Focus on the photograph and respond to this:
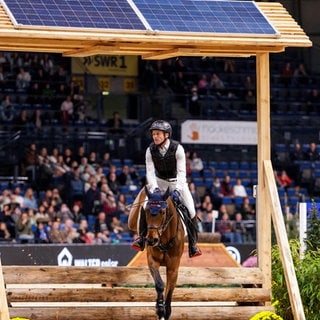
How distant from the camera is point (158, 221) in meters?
15.2

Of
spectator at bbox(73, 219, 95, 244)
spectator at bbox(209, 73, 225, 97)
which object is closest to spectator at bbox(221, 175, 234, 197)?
spectator at bbox(209, 73, 225, 97)

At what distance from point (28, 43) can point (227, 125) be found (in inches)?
764

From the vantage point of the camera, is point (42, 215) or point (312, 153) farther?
point (312, 153)

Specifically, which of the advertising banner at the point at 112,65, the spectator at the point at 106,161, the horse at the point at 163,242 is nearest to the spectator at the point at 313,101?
the advertising banner at the point at 112,65

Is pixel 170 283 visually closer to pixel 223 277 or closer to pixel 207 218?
pixel 223 277

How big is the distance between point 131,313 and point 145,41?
10.9ft

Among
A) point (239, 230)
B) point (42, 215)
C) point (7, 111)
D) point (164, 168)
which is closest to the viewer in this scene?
point (164, 168)

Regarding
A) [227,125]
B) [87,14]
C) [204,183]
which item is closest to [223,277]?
[87,14]

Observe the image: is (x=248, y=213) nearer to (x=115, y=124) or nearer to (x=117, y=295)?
(x=115, y=124)

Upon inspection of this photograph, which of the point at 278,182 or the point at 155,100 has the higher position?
the point at 155,100

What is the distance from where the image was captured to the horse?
15.2 metres

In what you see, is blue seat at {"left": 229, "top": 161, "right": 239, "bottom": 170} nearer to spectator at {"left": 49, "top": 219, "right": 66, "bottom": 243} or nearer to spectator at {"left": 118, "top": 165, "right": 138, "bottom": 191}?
spectator at {"left": 118, "top": 165, "right": 138, "bottom": 191}

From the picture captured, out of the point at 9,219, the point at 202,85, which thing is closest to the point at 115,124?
the point at 202,85

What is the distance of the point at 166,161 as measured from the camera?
15.9 meters
